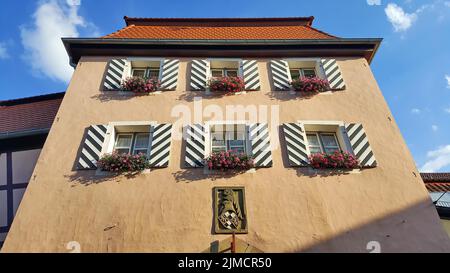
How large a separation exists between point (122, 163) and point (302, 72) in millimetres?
6418

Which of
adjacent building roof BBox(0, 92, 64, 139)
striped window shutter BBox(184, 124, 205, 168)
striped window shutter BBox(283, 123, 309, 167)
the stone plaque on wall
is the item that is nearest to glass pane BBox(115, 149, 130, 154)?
striped window shutter BBox(184, 124, 205, 168)

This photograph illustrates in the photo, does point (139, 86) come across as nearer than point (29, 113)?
Yes

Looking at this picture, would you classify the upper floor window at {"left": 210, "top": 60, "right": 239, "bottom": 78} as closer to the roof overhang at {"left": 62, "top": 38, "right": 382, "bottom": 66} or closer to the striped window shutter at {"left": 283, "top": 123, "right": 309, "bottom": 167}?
the roof overhang at {"left": 62, "top": 38, "right": 382, "bottom": 66}

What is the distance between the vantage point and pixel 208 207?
620 cm

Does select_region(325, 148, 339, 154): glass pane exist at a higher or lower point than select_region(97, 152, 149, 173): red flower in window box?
higher

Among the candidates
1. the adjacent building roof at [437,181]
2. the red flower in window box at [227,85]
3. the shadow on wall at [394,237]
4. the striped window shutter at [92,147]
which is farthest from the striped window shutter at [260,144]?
the adjacent building roof at [437,181]

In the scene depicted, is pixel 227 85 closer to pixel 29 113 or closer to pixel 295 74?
pixel 295 74

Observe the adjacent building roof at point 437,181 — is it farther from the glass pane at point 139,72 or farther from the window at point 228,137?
the glass pane at point 139,72

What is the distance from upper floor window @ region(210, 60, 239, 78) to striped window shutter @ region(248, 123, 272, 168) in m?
2.74

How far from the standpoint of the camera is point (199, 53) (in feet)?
31.8

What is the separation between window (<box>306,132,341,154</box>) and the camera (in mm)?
7539

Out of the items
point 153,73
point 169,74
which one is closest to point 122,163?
point 169,74

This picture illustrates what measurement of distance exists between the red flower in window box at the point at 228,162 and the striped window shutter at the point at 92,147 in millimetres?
2653
